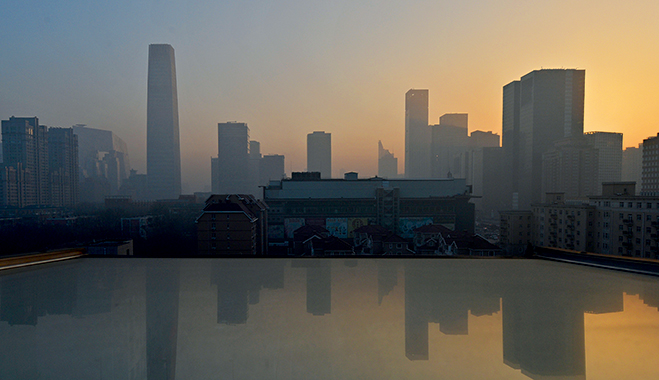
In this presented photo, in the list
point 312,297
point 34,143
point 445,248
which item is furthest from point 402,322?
point 34,143

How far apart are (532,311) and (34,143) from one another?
44.5 meters

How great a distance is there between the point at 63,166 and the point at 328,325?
45885mm

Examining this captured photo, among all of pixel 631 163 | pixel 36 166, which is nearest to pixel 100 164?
pixel 36 166

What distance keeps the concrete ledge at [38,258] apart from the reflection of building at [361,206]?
67.6 feet

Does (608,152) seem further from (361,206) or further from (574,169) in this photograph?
(361,206)

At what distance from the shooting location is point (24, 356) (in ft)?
4.48

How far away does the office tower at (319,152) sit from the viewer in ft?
243

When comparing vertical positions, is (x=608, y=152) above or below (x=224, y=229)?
above

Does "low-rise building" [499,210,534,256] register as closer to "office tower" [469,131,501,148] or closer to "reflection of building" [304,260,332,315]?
"reflection of building" [304,260,332,315]

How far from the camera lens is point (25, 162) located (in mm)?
31141

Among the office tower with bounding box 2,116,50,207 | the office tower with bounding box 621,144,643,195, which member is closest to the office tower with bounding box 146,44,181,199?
the office tower with bounding box 2,116,50,207

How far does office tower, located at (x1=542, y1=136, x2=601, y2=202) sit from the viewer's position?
118 feet

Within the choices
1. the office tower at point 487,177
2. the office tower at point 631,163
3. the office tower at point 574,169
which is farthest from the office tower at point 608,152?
the office tower at point 487,177

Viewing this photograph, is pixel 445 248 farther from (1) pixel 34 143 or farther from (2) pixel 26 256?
(1) pixel 34 143
